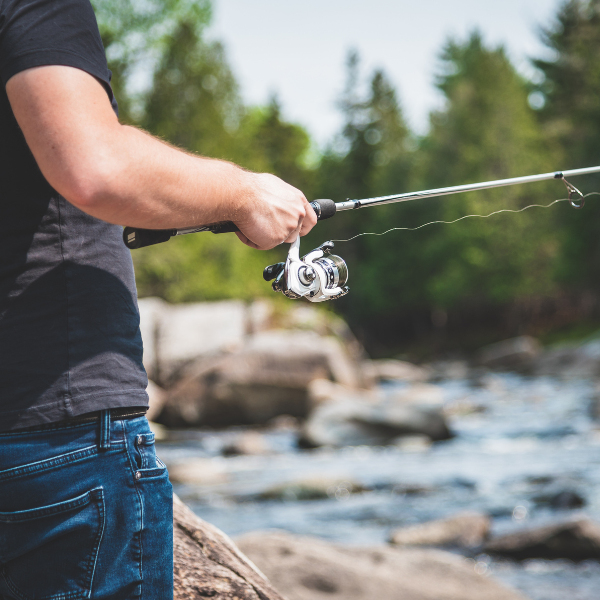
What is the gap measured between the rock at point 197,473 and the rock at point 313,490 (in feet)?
3.96

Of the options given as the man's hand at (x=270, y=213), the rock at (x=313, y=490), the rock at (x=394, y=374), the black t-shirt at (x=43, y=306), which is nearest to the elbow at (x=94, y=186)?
the black t-shirt at (x=43, y=306)

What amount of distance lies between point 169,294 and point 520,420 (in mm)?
14412

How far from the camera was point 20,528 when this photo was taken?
4.62 ft

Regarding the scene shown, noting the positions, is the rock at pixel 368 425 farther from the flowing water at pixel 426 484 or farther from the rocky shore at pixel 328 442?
the flowing water at pixel 426 484

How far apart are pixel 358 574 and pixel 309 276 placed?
3.47m

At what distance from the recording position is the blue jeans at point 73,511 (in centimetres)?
139

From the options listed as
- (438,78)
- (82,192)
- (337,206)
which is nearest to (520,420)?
(337,206)

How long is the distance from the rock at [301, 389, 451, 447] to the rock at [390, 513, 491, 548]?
4.97 m

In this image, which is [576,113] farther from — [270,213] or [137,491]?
[137,491]

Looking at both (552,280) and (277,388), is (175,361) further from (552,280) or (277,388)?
(552,280)

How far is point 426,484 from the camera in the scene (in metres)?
9.41

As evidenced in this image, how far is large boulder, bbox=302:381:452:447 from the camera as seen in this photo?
1223cm

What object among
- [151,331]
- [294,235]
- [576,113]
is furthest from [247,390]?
[576,113]

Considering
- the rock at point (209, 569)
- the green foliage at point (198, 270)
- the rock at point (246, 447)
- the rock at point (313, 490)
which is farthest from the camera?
the green foliage at point (198, 270)
